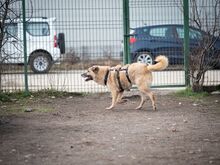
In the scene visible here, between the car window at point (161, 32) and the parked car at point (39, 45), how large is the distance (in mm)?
2370

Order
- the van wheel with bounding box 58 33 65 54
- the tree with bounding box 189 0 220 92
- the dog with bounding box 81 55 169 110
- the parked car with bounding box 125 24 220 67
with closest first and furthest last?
the dog with bounding box 81 55 169 110
the tree with bounding box 189 0 220 92
the van wheel with bounding box 58 33 65 54
the parked car with bounding box 125 24 220 67

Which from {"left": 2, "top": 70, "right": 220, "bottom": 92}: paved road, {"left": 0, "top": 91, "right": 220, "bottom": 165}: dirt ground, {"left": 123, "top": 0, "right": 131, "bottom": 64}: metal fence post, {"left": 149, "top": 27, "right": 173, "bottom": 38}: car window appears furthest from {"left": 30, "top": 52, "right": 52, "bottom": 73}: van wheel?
{"left": 149, "top": 27, "right": 173, "bottom": 38}: car window

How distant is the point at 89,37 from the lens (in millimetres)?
12781

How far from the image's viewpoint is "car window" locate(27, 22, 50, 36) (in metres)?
12.9

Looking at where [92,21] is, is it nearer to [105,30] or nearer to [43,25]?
[105,30]

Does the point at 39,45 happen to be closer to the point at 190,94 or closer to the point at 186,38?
the point at 186,38

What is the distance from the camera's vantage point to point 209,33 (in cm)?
1187

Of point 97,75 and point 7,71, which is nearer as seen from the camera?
point 97,75

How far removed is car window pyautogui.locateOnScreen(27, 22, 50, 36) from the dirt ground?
7.48 ft

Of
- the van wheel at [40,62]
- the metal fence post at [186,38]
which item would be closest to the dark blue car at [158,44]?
the metal fence post at [186,38]

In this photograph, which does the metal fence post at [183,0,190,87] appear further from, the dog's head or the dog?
the dog's head

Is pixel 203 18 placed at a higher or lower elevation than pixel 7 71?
higher

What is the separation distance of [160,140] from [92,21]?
244 inches

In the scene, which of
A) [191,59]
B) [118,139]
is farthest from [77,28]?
[118,139]
